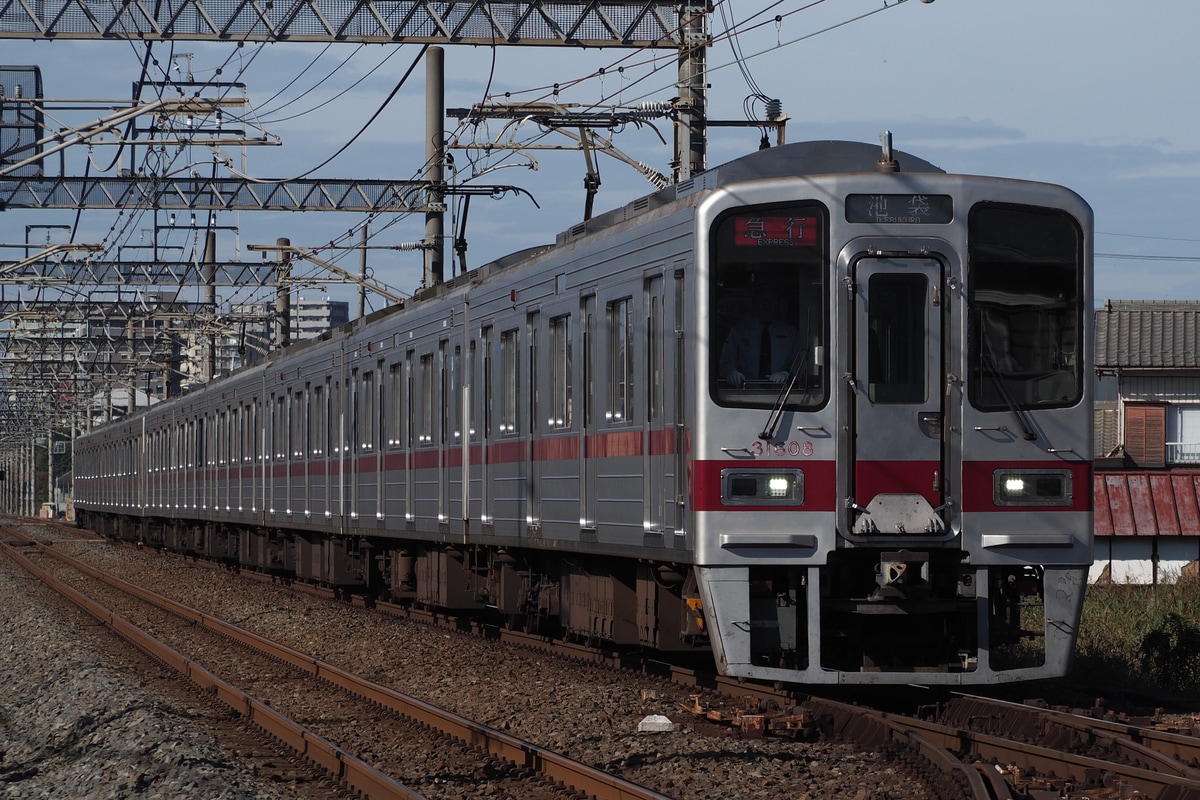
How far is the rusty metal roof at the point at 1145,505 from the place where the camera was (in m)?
28.8

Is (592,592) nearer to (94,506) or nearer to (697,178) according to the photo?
(697,178)

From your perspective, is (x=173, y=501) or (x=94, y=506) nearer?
(x=173, y=501)

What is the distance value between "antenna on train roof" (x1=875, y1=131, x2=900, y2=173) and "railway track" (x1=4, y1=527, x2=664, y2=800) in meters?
4.01

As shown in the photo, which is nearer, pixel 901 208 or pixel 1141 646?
pixel 901 208

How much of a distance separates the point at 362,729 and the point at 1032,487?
427 centimetres

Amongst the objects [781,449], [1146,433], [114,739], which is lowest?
[114,739]

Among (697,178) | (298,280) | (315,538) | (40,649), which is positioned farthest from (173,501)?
(697,178)

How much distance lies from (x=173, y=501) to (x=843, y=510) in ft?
94.2

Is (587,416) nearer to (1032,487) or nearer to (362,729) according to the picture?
(362,729)

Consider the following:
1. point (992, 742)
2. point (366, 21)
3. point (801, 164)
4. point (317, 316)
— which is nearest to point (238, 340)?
point (366, 21)

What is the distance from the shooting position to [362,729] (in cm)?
1040

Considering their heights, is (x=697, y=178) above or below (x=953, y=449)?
above

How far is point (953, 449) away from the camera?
31.7 feet

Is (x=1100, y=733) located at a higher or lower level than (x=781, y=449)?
lower
